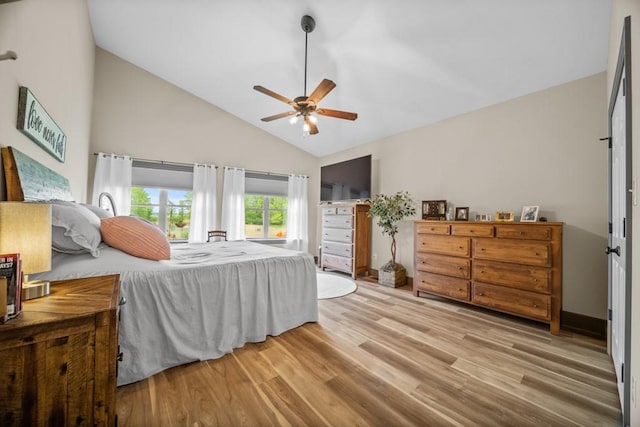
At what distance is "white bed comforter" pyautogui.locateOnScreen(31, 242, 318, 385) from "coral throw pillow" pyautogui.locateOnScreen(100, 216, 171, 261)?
6cm

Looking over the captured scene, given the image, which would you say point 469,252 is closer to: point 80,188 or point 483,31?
point 483,31

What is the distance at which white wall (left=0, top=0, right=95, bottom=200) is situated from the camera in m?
1.39

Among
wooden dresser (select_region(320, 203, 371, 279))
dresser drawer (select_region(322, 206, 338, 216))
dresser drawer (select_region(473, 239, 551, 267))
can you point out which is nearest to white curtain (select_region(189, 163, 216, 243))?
dresser drawer (select_region(322, 206, 338, 216))

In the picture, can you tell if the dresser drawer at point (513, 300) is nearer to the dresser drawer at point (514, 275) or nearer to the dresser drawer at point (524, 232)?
the dresser drawer at point (514, 275)

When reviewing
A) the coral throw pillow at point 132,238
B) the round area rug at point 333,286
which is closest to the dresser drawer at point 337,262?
the round area rug at point 333,286

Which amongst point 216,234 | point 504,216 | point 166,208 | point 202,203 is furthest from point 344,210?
point 166,208

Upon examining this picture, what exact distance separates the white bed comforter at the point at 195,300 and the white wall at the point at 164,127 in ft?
9.14

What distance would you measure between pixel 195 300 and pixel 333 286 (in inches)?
96.1

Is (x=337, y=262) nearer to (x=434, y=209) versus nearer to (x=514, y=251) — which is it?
(x=434, y=209)

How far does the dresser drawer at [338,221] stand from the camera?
467 cm

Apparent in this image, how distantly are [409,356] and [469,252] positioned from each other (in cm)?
160

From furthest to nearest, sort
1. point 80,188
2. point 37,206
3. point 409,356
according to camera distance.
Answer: point 80,188 → point 409,356 → point 37,206

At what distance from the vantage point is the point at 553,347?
2.20 metres

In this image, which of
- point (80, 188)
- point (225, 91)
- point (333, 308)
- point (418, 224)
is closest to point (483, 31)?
point (418, 224)
